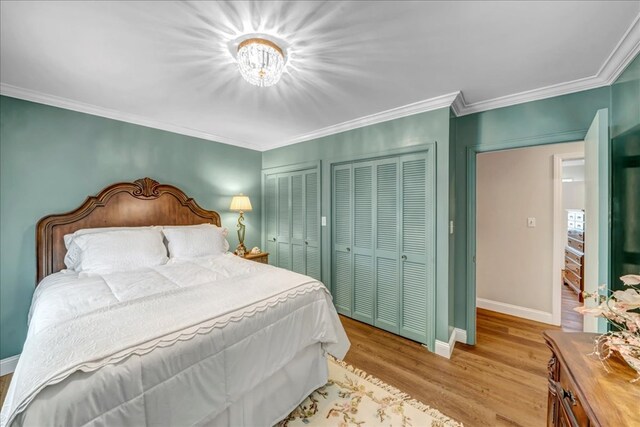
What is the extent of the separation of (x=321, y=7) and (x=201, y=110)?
1.90m

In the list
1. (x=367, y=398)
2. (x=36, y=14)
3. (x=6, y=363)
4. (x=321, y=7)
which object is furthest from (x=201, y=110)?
(x=367, y=398)

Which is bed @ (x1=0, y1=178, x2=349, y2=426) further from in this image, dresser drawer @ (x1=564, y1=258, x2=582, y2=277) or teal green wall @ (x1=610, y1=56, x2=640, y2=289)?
dresser drawer @ (x1=564, y1=258, x2=582, y2=277)

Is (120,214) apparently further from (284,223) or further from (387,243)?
(387,243)

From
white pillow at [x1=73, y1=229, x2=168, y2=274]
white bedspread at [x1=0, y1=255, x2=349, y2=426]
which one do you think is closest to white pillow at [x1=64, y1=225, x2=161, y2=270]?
white pillow at [x1=73, y1=229, x2=168, y2=274]

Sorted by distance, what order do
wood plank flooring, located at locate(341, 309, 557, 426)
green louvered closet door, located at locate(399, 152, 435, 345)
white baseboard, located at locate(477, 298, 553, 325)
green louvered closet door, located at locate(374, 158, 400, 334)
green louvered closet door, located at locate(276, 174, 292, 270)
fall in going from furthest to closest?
green louvered closet door, located at locate(276, 174, 292, 270) < white baseboard, located at locate(477, 298, 553, 325) < green louvered closet door, located at locate(374, 158, 400, 334) < green louvered closet door, located at locate(399, 152, 435, 345) < wood plank flooring, located at locate(341, 309, 557, 426)

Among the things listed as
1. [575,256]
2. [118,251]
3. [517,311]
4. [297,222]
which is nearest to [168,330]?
[118,251]

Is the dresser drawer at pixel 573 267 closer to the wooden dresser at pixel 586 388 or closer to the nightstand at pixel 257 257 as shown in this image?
the wooden dresser at pixel 586 388

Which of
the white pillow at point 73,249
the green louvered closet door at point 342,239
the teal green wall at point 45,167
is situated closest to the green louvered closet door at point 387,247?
the green louvered closet door at point 342,239

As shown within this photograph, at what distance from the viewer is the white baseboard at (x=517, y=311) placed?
3.08m

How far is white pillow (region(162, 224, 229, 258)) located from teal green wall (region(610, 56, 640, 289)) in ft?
11.2

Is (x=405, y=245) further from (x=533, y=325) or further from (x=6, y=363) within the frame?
(x=6, y=363)

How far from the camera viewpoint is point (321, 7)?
51.9 inches

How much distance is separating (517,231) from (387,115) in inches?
93.1

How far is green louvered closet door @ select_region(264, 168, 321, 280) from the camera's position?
3.54 m
